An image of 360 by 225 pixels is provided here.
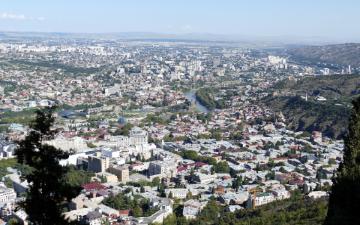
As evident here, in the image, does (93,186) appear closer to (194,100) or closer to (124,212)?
(124,212)

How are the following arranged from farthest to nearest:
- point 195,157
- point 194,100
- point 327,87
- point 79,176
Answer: point 327,87, point 194,100, point 195,157, point 79,176

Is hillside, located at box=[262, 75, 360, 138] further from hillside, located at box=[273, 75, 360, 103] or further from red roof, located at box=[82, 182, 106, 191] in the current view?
red roof, located at box=[82, 182, 106, 191]

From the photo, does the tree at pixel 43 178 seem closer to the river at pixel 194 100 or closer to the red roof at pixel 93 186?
the red roof at pixel 93 186

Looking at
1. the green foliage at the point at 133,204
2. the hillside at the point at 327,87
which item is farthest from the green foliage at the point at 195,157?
the hillside at the point at 327,87

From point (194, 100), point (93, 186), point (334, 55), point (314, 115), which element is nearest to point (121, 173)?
point (93, 186)

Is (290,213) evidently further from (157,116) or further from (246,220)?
(157,116)

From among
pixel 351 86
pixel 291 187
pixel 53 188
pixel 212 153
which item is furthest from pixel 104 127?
pixel 53 188
